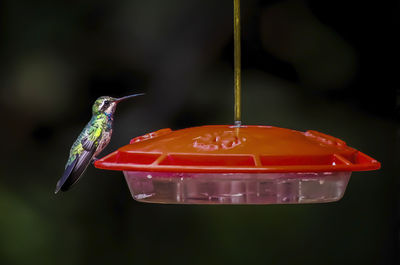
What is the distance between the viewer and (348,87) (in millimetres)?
3346

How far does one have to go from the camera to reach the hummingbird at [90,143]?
2428 mm

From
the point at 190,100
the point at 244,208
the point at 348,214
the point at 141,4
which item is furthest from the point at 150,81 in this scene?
the point at 348,214

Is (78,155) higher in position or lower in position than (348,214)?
higher

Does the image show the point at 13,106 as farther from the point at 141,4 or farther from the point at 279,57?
the point at 279,57

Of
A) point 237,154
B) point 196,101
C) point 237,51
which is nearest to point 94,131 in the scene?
point 196,101

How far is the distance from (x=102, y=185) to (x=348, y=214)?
161 centimetres

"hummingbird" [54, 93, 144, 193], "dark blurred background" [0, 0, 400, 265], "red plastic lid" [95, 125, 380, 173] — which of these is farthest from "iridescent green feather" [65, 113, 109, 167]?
"red plastic lid" [95, 125, 380, 173]

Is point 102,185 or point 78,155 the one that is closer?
point 78,155

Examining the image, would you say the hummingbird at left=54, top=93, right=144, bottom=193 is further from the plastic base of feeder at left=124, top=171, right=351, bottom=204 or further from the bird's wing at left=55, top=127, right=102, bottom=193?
the plastic base of feeder at left=124, top=171, right=351, bottom=204

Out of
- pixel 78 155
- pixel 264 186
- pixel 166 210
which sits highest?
pixel 264 186

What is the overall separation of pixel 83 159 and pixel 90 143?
8 cm

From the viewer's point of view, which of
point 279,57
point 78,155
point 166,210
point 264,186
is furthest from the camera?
point 166,210

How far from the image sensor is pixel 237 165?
1195mm

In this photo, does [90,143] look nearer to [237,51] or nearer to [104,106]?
[104,106]
